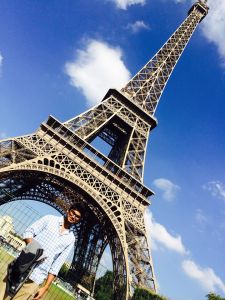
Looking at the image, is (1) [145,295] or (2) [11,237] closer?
(1) [145,295]

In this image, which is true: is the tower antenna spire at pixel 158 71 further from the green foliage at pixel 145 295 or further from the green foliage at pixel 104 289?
the green foliage at pixel 104 289

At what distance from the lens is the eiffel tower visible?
1972cm

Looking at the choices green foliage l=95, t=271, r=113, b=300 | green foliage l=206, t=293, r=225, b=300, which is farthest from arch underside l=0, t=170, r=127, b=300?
green foliage l=95, t=271, r=113, b=300

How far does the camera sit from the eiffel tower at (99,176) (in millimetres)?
19719

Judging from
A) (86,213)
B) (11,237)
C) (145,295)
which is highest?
(86,213)

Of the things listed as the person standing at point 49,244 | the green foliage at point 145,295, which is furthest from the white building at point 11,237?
the person standing at point 49,244

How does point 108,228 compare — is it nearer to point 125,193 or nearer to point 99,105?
point 125,193

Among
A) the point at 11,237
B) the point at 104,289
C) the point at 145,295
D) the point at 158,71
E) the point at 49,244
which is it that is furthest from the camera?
the point at 104,289

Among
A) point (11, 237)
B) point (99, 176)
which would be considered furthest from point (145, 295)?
point (11, 237)

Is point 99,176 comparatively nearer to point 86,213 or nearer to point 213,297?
point 86,213

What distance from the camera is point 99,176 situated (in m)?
22.2

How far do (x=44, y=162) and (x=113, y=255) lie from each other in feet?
22.5

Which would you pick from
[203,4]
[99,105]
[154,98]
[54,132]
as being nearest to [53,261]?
[54,132]

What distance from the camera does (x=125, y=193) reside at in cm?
2256
